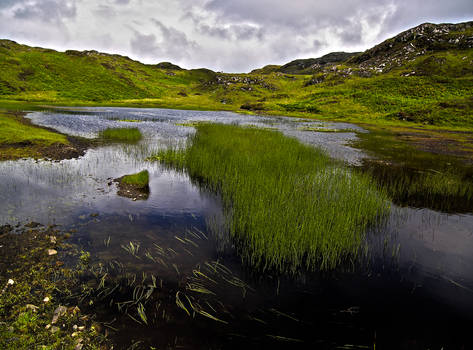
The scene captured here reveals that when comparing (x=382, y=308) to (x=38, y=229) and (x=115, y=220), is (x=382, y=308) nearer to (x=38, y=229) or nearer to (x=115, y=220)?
(x=115, y=220)

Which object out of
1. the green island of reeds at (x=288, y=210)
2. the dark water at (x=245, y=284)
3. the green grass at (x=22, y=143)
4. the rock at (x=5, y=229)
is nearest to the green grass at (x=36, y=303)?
the dark water at (x=245, y=284)

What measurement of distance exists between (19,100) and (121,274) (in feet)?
333

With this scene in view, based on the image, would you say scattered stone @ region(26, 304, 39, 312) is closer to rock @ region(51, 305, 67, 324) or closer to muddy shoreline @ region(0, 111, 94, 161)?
rock @ region(51, 305, 67, 324)

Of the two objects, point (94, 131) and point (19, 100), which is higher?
point (19, 100)

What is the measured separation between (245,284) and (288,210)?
10.9 feet

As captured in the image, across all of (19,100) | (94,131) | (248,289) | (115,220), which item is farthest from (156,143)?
(19,100)

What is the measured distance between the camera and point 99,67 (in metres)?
142

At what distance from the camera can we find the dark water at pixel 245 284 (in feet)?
17.9

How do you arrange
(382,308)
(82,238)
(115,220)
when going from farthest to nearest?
(115,220)
(82,238)
(382,308)

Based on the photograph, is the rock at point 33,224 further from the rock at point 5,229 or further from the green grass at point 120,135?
the green grass at point 120,135

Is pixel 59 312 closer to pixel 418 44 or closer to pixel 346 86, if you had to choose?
pixel 346 86

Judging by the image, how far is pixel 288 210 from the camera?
915 cm

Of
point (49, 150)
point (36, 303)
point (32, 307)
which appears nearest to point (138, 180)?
point (36, 303)

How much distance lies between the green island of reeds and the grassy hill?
54.8 metres
